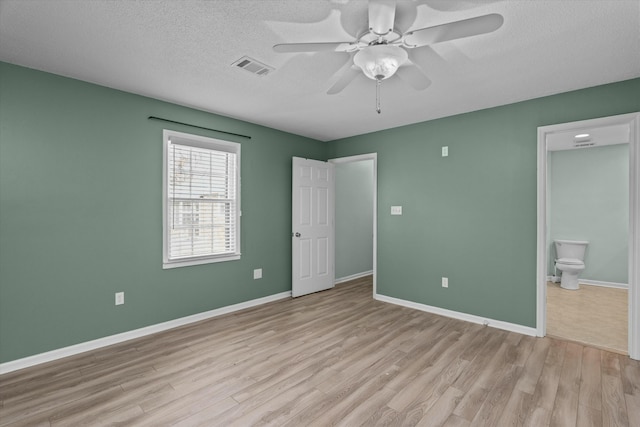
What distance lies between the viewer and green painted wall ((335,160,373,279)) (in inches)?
229

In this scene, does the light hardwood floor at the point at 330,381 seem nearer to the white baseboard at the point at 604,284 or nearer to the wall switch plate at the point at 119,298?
the wall switch plate at the point at 119,298

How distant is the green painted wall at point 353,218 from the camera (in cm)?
581

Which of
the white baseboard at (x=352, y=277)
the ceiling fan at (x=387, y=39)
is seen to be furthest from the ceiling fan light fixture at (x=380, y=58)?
the white baseboard at (x=352, y=277)

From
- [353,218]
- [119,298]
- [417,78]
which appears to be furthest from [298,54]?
[353,218]

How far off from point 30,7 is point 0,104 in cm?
111

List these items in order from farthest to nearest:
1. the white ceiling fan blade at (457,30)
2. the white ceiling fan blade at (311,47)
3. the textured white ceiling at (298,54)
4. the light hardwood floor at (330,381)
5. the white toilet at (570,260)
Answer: the white toilet at (570,260) < the light hardwood floor at (330,381) < the textured white ceiling at (298,54) < the white ceiling fan blade at (311,47) < the white ceiling fan blade at (457,30)

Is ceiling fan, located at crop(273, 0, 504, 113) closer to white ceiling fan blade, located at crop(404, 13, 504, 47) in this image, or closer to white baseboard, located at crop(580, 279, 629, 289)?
white ceiling fan blade, located at crop(404, 13, 504, 47)

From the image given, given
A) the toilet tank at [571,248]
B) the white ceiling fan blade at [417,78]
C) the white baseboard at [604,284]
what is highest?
the white ceiling fan blade at [417,78]

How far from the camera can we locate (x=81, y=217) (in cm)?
291

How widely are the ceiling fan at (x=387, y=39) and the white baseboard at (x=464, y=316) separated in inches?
113

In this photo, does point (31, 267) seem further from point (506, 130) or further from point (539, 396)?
point (506, 130)

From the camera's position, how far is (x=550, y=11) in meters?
1.88

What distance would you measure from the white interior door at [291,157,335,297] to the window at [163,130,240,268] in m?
0.98

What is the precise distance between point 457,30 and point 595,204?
18.5ft
